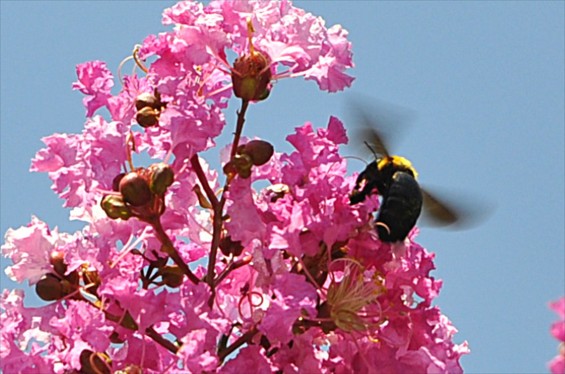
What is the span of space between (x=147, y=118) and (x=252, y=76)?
11.6 inches

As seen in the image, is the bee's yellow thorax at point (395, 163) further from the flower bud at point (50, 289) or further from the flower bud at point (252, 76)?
the flower bud at point (50, 289)

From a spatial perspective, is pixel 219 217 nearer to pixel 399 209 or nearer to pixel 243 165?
pixel 243 165

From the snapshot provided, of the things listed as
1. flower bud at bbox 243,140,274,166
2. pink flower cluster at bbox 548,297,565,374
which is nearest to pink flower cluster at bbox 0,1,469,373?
flower bud at bbox 243,140,274,166

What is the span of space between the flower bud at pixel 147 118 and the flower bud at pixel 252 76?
0.22 m

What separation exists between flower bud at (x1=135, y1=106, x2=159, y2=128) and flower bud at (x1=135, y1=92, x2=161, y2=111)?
2 centimetres

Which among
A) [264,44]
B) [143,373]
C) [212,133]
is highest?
[264,44]

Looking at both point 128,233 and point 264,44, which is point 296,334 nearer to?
point 128,233

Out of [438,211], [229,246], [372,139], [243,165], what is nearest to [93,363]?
[229,246]

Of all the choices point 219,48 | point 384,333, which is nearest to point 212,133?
point 219,48

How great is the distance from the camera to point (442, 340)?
3203 millimetres

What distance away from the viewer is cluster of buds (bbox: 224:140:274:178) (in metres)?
2.99

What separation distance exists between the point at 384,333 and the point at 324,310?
7.4 inches

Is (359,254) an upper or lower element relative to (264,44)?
lower

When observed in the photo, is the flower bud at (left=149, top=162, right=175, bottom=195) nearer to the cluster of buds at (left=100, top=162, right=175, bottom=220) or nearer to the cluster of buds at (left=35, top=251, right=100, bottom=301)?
the cluster of buds at (left=100, top=162, right=175, bottom=220)
